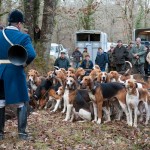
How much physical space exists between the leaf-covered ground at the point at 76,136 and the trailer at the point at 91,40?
2216 centimetres

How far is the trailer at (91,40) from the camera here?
31.8 metres

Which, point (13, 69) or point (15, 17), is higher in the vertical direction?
point (15, 17)

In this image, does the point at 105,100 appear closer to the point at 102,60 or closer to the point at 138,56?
the point at 138,56

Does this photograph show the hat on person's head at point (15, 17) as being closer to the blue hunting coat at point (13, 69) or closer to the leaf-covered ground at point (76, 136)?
the blue hunting coat at point (13, 69)

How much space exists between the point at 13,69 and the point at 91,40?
88.0 ft

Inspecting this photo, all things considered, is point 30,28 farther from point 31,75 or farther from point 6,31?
point 6,31

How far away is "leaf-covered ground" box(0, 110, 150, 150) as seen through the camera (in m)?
6.86

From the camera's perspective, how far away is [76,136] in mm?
7770

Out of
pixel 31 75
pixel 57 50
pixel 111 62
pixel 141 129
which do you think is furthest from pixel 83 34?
pixel 141 129

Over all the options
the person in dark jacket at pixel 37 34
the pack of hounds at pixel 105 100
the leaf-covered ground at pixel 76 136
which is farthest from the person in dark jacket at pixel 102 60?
the leaf-covered ground at pixel 76 136

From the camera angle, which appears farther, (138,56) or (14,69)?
(138,56)

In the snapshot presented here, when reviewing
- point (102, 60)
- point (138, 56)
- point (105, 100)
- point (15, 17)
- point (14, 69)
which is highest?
point (15, 17)

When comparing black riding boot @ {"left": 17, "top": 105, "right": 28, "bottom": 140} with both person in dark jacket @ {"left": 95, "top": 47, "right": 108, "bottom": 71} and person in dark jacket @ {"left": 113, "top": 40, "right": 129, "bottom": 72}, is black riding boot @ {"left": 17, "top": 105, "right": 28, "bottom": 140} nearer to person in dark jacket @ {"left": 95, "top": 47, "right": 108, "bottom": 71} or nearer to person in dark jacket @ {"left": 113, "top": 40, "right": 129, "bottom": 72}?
person in dark jacket @ {"left": 113, "top": 40, "right": 129, "bottom": 72}


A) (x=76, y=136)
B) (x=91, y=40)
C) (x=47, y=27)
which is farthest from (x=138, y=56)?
(x=91, y=40)
